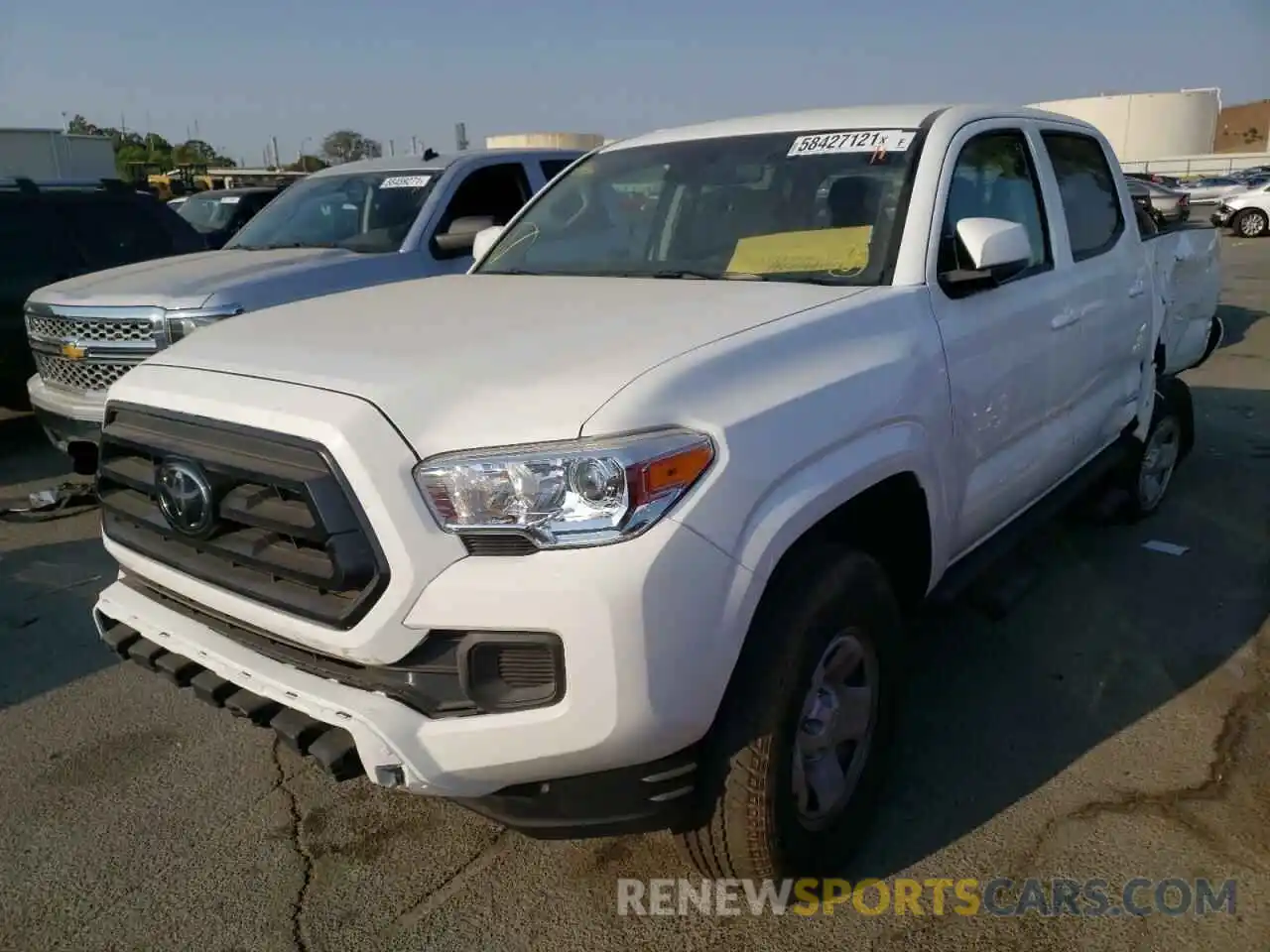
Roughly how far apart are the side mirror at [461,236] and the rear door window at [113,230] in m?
3.27

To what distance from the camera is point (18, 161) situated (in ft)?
103

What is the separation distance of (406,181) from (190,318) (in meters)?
1.95

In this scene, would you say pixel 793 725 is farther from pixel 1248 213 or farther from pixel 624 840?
pixel 1248 213

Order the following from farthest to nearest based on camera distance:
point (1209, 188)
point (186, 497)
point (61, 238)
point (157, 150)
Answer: point (157, 150)
point (1209, 188)
point (61, 238)
point (186, 497)

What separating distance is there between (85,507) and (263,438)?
14.8ft

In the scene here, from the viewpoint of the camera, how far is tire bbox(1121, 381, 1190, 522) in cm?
493

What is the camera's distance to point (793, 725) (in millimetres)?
2311

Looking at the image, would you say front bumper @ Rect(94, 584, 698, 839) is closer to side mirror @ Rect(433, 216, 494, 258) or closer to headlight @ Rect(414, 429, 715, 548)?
headlight @ Rect(414, 429, 715, 548)

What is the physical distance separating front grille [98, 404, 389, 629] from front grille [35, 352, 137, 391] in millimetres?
3216

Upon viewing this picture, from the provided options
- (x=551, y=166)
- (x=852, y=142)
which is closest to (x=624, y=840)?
(x=852, y=142)

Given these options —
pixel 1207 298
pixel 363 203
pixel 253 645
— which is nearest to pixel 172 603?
pixel 253 645

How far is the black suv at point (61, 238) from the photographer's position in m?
7.34

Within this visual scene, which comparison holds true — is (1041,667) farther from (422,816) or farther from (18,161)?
(18,161)

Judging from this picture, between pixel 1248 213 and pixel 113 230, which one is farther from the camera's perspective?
pixel 1248 213
